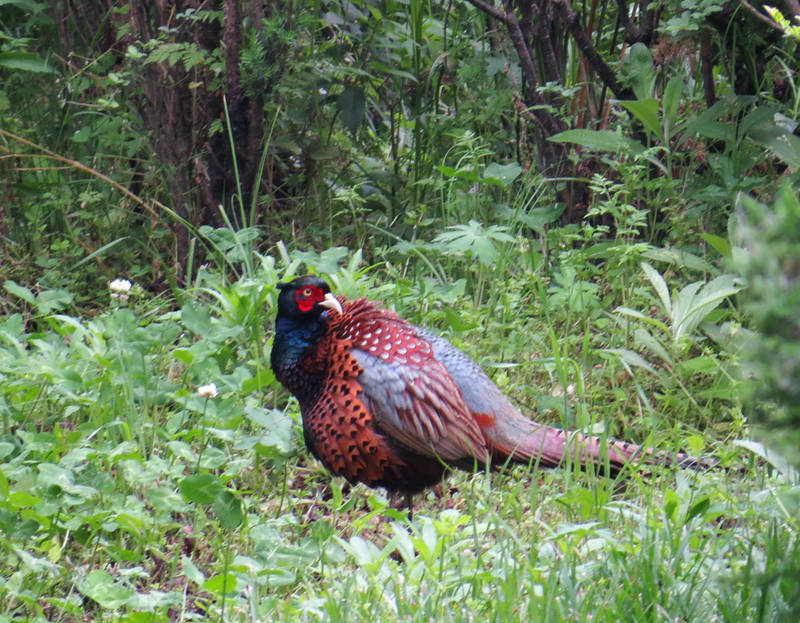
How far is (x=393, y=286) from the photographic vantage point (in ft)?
14.6

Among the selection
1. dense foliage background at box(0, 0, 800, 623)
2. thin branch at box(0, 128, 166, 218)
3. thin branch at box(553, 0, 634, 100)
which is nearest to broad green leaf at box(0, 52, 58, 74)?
dense foliage background at box(0, 0, 800, 623)

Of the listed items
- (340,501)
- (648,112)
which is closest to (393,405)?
(340,501)

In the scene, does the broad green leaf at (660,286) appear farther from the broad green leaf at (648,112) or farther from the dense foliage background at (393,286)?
the broad green leaf at (648,112)

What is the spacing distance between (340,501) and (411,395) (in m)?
0.43

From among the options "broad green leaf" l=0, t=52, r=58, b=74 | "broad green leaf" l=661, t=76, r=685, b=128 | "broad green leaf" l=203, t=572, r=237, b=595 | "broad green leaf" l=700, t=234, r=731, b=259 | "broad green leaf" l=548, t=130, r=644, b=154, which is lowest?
"broad green leaf" l=203, t=572, r=237, b=595

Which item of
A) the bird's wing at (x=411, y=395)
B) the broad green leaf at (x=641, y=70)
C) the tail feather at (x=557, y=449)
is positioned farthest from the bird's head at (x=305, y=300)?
the broad green leaf at (x=641, y=70)

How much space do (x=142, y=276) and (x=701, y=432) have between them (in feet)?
9.34

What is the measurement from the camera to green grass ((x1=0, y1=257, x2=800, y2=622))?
2.51m

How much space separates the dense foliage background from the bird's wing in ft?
0.63

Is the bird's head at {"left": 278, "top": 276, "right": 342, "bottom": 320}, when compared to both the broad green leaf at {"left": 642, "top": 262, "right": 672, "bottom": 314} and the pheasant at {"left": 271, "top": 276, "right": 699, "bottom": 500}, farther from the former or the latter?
the broad green leaf at {"left": 642, "top": 262, "right": 672, "bottom": 314}

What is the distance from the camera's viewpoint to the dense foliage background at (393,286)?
2627 mm

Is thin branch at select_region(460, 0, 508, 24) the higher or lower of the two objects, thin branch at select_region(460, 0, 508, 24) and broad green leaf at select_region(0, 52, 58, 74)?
the higher

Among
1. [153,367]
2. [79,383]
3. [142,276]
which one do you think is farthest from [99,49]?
[79,383]

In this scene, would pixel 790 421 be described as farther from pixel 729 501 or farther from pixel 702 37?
pixel 702 37
